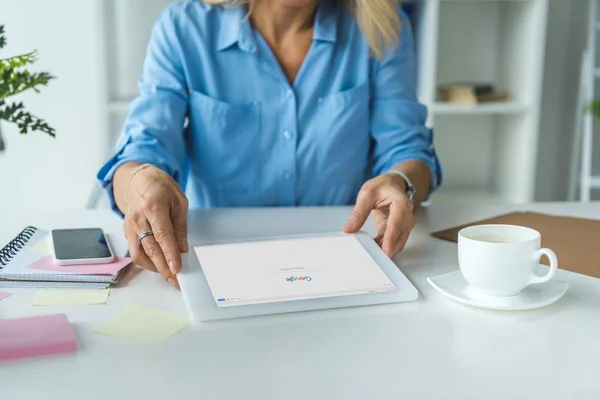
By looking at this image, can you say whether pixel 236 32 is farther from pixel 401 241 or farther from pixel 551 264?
pixel 551 264

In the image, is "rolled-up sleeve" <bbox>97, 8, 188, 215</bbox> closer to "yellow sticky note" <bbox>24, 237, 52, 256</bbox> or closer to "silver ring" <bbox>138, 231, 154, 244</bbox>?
"yellow sticky note" <bbox>24, 237, 52, 256</bbox>

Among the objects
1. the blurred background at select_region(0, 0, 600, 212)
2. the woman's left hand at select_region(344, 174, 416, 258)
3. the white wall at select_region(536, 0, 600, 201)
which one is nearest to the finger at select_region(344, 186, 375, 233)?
the woman's left hand at select_region(344, 174, 416, 258)

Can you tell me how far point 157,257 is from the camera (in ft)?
3.21

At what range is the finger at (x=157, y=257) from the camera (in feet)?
3.15

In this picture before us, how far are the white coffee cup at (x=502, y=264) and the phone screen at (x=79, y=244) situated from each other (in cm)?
49

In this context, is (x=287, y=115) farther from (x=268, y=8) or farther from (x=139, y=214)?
(x=139, y=214)

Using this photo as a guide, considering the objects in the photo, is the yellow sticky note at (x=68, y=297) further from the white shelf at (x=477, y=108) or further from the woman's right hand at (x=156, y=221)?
the white shelf at (x=477, y=108)

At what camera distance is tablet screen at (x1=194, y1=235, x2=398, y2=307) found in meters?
0.89

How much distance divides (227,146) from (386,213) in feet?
1.53

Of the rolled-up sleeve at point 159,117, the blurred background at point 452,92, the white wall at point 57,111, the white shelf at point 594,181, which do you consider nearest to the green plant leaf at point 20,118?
the rolled-up sleeve at point 159,117

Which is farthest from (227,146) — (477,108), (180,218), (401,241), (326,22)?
(477,108)

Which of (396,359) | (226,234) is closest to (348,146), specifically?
(226,234)

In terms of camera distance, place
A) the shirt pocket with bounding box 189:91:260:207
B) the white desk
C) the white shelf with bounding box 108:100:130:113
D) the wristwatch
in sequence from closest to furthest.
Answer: the white desk → the wristwatch → the shirt pocket with bounding box 189:91:260:207 → the white shelf with bounding box 108:100:130:113

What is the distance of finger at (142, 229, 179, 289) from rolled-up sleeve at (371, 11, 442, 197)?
0.65m
